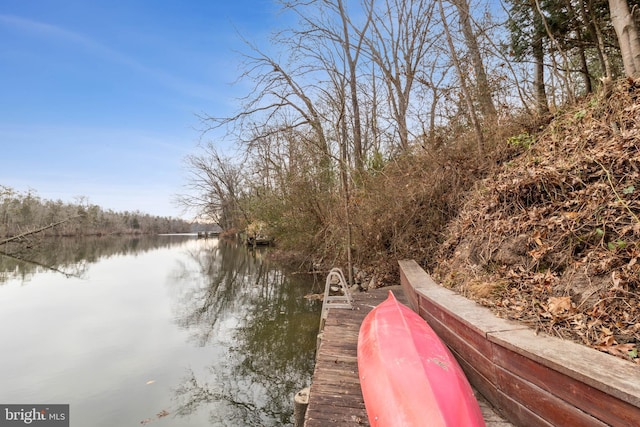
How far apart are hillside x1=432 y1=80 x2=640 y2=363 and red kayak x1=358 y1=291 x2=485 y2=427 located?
29.5 inches

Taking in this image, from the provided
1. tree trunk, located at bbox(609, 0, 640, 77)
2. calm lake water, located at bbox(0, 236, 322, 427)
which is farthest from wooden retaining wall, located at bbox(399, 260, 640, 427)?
tree trunk, located at bbox(609, 0, 640, 77)

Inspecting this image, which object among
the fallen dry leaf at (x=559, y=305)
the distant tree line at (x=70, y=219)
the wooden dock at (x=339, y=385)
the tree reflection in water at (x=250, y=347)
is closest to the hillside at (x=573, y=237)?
the fallen dry leaf at (x=559, y=305)

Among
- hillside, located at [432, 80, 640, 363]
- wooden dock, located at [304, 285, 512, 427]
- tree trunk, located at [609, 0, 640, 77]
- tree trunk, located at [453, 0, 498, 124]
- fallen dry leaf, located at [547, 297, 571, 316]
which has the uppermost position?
tree trunk, located at [453, 0, 498, 124]

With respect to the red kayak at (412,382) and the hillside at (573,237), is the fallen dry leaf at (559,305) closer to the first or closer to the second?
the hillside at (573,237)

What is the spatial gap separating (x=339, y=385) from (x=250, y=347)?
3.78m

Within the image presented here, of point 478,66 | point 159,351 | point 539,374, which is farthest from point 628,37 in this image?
point 159,351

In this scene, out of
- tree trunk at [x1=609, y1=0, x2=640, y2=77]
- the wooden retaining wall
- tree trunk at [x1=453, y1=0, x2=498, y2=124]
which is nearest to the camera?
the wooden retaining wall

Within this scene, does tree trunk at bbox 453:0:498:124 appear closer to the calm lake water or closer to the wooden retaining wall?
the wooden retaining wall

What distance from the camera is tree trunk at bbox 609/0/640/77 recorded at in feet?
12.8

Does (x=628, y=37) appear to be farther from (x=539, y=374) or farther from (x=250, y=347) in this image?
(x=250, y=347)

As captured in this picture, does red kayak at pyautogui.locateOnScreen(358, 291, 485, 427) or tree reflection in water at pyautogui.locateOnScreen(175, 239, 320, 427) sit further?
tree reflection in water at pyautogui.locateOnScreen(175, 239, 320, 427)

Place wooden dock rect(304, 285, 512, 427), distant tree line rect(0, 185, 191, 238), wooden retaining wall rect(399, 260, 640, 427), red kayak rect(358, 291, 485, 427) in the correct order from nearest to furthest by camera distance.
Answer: wooden retaining wall rect(399, 260, 640, 427)
red kayak rect(358, 291, 485, 427)
wooden dock rect(304, 285, 512, 427)
distant tree line rect(0, 185, 191, 238)

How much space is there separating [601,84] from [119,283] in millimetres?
15046

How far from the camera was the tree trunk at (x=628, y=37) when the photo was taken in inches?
153
